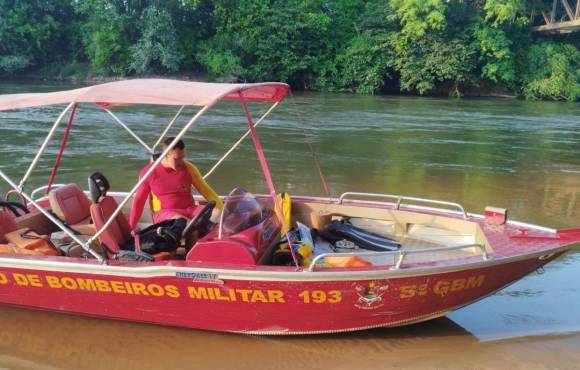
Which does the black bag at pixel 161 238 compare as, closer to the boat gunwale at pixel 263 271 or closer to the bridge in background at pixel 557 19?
the boat gunwale at pixel 263 271

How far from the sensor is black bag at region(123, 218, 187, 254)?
4.22 m

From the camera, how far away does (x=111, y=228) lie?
14.2 ft

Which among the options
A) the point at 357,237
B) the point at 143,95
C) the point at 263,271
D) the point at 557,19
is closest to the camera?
the point at 263,271

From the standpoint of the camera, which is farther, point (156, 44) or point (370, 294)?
point (156, 44)

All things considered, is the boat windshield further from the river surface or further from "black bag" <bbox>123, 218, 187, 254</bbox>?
the river surface

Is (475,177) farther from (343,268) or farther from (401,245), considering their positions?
(343,268)

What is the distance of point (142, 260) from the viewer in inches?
155

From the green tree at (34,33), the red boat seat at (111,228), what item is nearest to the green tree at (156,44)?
the green tree at (34,33)

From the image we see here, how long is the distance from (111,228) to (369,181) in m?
6.12

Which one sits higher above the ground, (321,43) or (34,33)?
(34,33)

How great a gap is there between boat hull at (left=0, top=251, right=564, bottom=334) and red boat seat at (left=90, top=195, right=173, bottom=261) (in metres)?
0.39

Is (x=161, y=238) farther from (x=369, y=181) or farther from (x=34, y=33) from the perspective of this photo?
(x=34, y=33)

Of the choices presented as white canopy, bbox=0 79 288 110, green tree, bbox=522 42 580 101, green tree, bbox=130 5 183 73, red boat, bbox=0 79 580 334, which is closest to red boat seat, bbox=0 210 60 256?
red boat, bbox=0 79 580 334

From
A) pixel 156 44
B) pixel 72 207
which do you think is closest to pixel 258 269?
pixel 72 207
